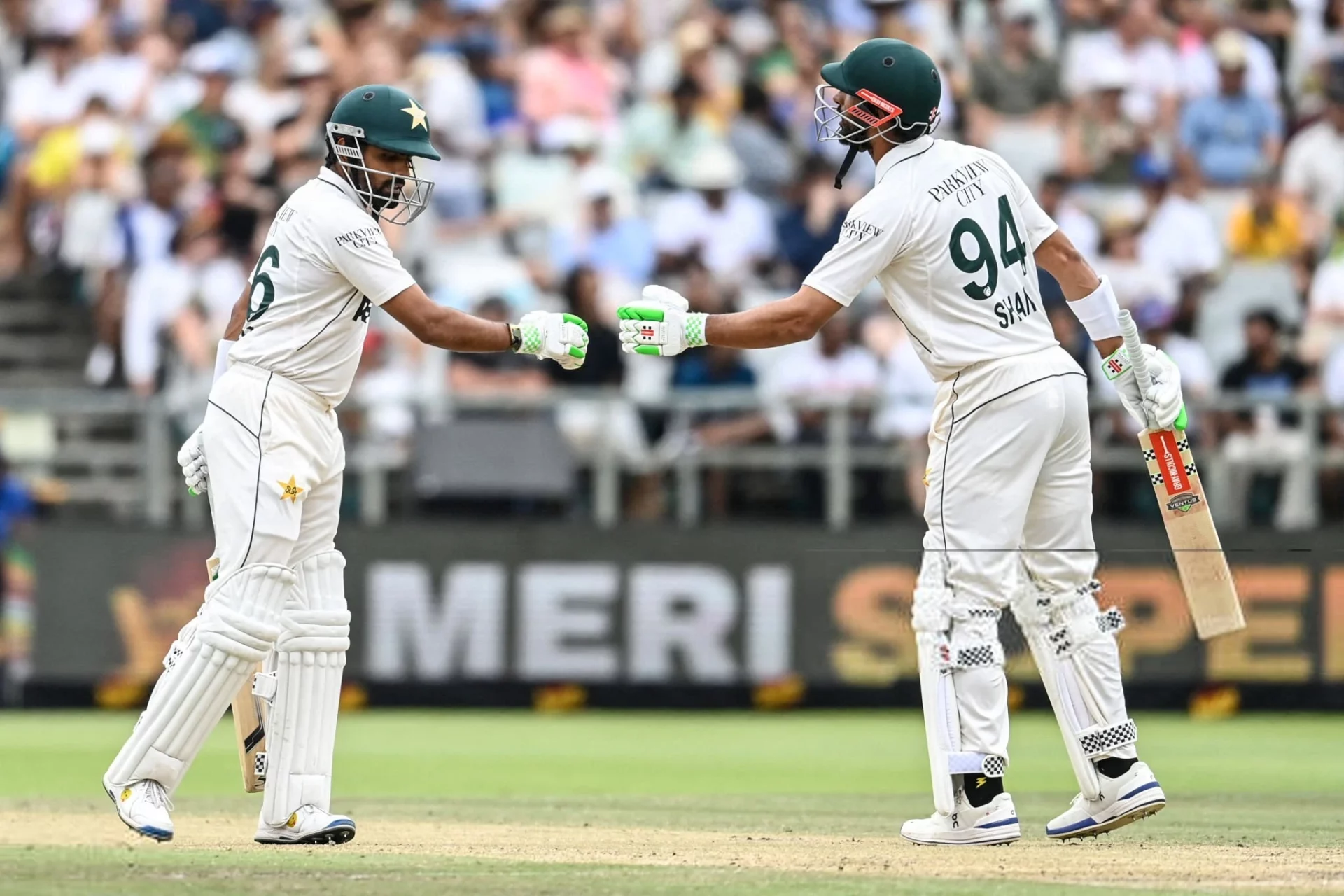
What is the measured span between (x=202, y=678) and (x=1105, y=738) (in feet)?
10.3

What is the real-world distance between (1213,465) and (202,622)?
8.70 meters

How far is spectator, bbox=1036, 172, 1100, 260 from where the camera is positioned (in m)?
16.6

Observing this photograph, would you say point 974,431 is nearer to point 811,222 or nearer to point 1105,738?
point 1105,738

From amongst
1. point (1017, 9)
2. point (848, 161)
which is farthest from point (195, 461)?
point (1017, 9)

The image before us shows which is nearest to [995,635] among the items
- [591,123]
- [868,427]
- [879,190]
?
[879,190]

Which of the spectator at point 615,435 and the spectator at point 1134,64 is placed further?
the spectator at point 1134,64

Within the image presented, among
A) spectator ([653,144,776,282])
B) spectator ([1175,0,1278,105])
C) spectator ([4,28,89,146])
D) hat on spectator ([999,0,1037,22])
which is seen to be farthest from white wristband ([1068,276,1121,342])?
spectator ([4,28,89,146])

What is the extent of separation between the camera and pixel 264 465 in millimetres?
7504

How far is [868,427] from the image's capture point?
577 inches

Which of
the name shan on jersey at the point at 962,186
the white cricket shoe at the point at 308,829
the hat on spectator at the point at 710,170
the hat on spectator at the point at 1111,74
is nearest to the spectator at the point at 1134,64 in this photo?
the hat on spectator at the point at 1111,74

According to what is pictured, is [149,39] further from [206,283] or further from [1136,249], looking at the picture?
[1136,249]

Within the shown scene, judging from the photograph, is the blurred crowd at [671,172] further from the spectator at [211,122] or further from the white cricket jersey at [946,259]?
the white cricket jersey at [946,259]

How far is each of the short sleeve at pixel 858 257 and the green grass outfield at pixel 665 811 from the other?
194cm

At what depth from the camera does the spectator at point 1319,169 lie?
17.3 metres
